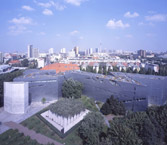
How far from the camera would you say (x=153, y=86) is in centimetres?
1474

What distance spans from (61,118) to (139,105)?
769 centimetres

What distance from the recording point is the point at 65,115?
968 centimetres

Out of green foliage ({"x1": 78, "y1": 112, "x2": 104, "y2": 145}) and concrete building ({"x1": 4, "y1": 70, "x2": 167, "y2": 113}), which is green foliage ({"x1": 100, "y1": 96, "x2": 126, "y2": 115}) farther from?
green foliage ({"x1": 78, "y1": 112, "x2": 104, "y2": 145})

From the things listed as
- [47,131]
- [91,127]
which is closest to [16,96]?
[47,131]

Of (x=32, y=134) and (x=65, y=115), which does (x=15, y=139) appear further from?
(x=65, y=115)

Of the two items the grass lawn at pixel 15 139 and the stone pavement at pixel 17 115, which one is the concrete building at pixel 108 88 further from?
the grass lawn at pixel 15 139

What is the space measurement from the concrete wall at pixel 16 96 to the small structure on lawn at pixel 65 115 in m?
2.68

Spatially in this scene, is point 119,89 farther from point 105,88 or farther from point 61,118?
point 61,118

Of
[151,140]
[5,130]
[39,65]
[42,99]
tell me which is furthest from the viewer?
[39,65]

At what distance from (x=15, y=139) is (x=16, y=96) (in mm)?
4754

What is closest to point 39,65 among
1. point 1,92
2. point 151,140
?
point 1,92

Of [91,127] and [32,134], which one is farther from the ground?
[91,127]

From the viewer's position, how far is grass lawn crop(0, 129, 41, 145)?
26.7ft

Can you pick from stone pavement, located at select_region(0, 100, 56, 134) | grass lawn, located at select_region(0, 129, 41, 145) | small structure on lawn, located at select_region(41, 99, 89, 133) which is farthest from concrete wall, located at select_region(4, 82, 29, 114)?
grass lawn, located at select_region(0, 129, 41, 145)
